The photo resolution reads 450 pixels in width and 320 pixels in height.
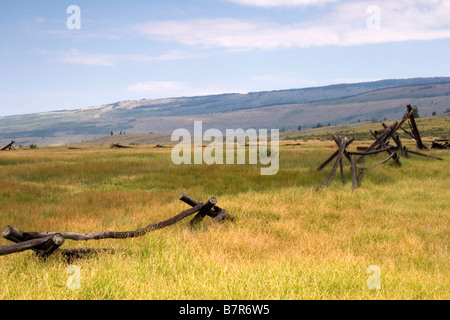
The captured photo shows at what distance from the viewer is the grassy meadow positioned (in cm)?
495

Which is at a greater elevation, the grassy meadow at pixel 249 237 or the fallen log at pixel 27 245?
the fallen log at pixel 27 245

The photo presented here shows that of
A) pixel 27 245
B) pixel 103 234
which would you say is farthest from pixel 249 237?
pixel 27 245

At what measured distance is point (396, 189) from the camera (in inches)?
572

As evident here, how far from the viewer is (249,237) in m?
7.93

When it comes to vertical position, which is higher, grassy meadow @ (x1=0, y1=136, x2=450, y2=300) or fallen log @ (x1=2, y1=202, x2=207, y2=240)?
fallen log @ (x1=2, y1=202, x2=207, y2=240)

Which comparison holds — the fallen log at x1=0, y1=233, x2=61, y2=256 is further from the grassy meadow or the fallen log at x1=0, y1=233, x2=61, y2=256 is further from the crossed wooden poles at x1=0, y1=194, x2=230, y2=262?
the grassy meadow

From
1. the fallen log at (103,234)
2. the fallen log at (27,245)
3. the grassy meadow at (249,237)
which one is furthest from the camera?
the fallen log at (103,234)

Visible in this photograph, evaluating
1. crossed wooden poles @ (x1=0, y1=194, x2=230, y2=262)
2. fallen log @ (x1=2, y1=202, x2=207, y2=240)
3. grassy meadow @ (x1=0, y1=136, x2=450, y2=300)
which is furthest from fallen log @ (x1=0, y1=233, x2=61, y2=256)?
grassy meadow @ (x1=0, y1=136, x2=450, y2=300)

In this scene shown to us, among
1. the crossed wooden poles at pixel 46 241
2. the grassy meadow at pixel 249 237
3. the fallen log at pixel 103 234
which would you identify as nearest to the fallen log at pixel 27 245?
the crossed wooden poles at pixel 46 241

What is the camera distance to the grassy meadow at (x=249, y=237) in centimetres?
495

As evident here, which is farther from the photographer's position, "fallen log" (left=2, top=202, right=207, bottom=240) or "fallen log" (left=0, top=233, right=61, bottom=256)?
"fallen log" (left=2, top=202, right=207, bottom=240)

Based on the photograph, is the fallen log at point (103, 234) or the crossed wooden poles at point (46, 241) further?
the fallen log at point (103, 234)

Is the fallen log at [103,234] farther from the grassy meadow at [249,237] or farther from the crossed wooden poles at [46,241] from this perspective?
the grassy meadow at [249,237]
